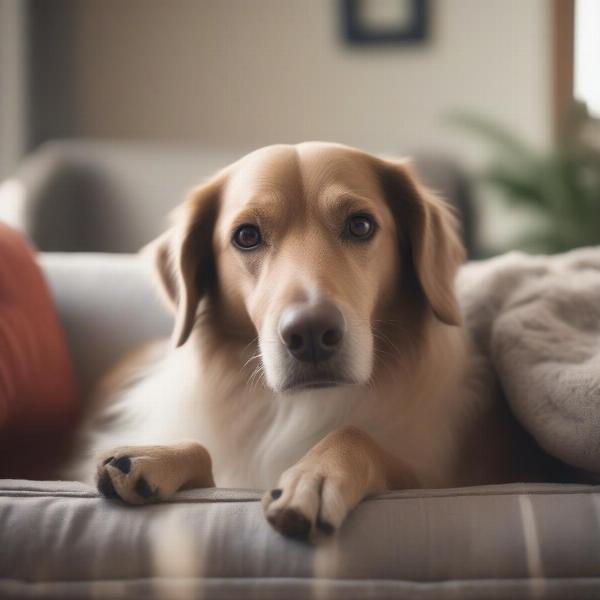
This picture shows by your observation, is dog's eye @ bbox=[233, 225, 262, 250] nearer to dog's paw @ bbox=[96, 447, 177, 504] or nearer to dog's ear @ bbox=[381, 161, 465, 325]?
dog's ear @ bbox=[381, 161, 465, 325]

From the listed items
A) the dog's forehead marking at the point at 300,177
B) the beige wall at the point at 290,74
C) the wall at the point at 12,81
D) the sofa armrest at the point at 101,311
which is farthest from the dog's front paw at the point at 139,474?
the beige wall at the point at 290,74

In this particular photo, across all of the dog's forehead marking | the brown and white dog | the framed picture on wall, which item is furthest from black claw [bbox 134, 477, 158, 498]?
the framed picture on wall

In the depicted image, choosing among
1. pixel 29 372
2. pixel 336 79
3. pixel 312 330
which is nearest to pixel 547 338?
pixel 312 330

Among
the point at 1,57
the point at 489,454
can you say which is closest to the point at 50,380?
the point at 489,454

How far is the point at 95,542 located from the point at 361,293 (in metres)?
0.63

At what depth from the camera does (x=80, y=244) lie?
3.67 metres

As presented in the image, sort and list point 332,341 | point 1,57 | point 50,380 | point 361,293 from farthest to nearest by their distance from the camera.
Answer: point 1,57 < point 50,380 < point 361,293 < point 332,341

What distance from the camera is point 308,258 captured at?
4.43 ft

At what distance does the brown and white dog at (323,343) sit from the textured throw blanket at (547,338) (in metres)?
0.12

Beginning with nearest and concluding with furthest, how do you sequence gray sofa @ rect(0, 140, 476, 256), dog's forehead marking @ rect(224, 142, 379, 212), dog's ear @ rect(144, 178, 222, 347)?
dog's forehead marking @ rect(224, 142, 379, 212), dog's ear @ rect(144, 178, 222, 347), gray sofa @ rect(0, 140, 476, 256)

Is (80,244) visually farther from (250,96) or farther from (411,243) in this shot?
(411,243)

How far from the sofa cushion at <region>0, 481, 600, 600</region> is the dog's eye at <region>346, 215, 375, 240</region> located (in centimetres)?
54

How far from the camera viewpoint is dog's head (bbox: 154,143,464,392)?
49.4 inches

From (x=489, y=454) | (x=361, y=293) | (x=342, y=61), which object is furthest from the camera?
(x=342, y=61)
